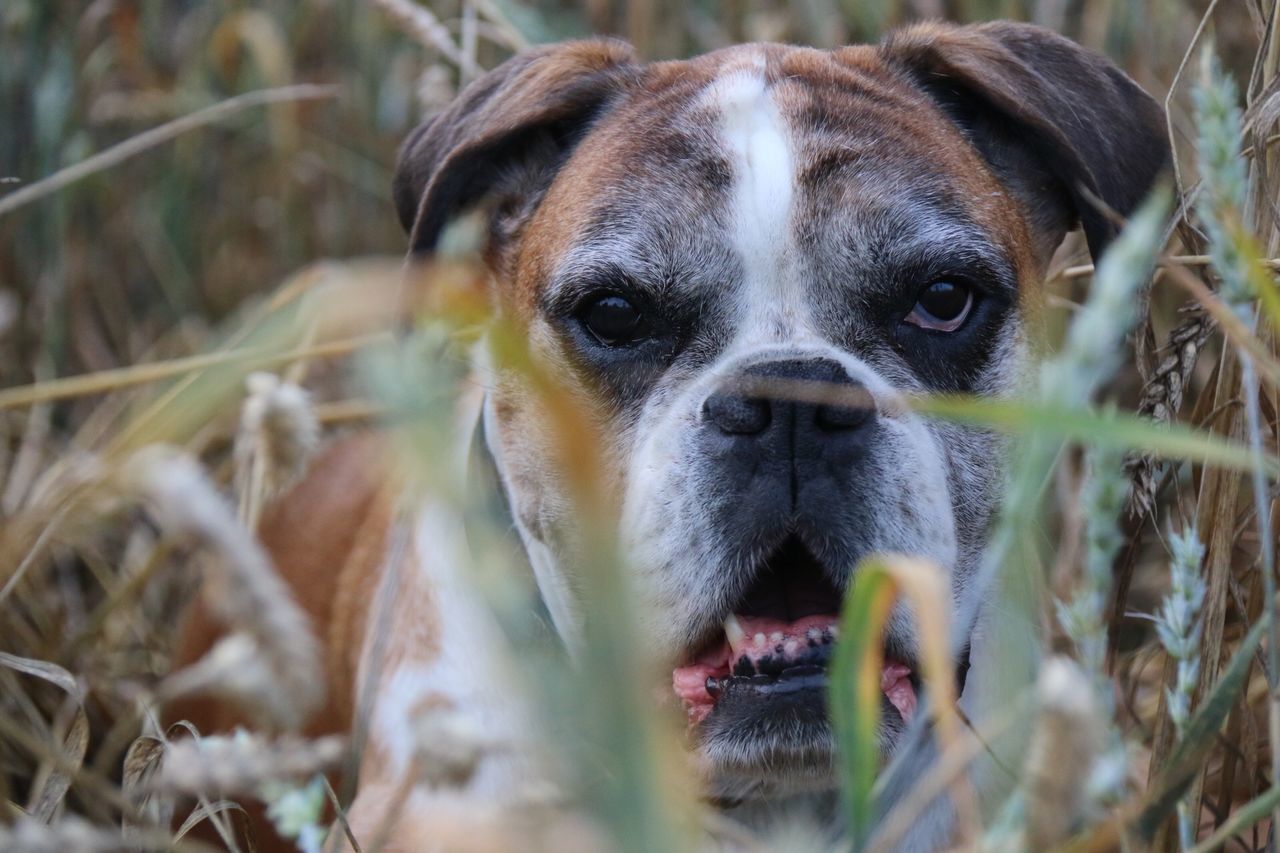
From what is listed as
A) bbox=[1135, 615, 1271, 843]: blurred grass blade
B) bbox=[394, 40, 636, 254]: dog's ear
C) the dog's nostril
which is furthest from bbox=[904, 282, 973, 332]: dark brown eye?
bbox=[1135, 615, 1271, 843]: blurred grass blade

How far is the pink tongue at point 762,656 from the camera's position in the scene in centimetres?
217

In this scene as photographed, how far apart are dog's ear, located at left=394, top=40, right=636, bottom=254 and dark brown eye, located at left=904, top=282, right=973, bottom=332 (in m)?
0.83

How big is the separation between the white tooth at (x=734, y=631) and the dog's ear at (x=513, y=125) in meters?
1.07

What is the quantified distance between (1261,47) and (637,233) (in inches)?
42.0

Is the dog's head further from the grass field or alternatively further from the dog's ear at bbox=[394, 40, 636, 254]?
the grass field

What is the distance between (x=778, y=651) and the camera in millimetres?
2168

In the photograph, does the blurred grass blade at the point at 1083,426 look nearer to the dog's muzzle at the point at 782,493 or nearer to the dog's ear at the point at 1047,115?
the dog's muzzle at the point at 782,493

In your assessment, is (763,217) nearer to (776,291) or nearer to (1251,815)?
(776,291)

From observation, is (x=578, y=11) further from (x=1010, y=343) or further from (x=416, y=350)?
(x=416, y=350)

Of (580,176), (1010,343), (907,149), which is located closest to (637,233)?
(580,176)

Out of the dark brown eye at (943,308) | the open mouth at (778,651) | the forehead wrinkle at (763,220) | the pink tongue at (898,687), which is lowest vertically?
the pink tongue at (898,687)

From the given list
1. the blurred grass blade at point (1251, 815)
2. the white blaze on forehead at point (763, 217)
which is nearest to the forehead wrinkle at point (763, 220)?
the white blaze on forehead at point (763, 217)

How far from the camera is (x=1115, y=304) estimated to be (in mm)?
1018

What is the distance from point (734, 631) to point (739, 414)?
0.35m
